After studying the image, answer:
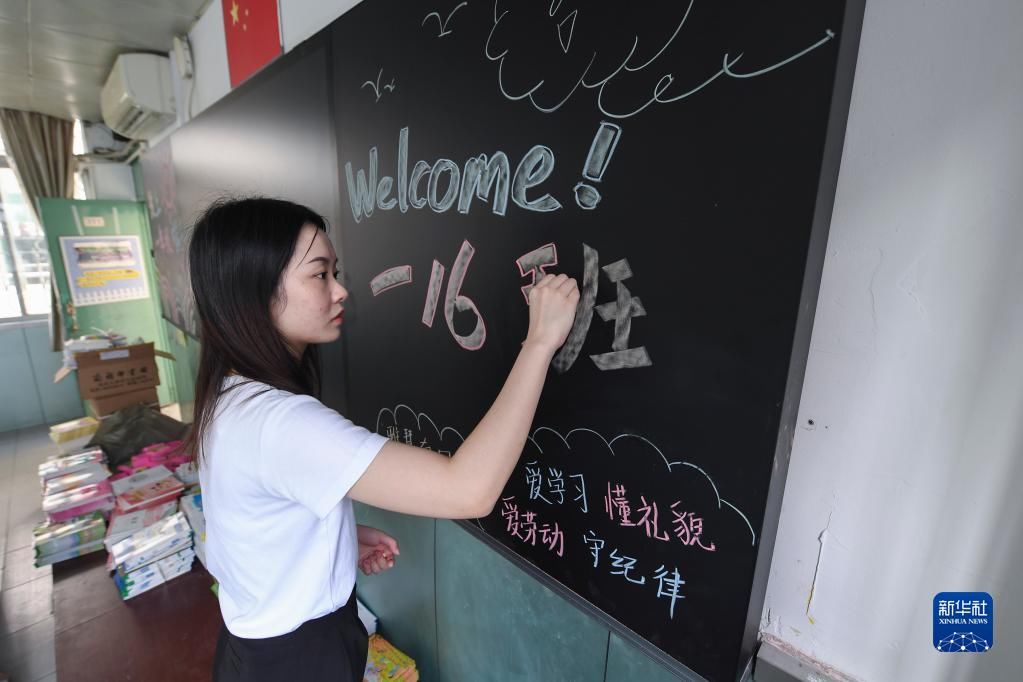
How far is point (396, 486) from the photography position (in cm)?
58

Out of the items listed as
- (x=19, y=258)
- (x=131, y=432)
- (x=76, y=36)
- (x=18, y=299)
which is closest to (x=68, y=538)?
(x=131, y=432)

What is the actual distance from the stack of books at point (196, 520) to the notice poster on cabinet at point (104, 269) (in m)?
2.63

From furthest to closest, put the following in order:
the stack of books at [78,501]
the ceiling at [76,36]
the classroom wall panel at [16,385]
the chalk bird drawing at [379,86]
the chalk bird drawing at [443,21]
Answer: the classroom wall panel at [16,385] → the stack of books at [78,501] → the ceiling at [76,36] → the chalk bird drawing at [379,86] → the chalk bird drawing at [443,21]

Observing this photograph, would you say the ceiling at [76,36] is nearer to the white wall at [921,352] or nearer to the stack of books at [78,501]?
the stack of books at [78,501]

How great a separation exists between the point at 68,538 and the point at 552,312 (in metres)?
2.79

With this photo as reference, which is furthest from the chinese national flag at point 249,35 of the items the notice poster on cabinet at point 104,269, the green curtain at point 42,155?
the green curtain at point 42,155

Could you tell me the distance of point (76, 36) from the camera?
2.36 meters

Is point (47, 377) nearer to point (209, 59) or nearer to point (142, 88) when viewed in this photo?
point (142, 88)

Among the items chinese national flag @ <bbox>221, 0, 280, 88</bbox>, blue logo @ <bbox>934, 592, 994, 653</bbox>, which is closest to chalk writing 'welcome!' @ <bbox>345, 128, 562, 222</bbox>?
blue logo @ <bbox>934, 592, 994, 653</bbox>

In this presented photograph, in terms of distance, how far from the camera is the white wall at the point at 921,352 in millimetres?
469

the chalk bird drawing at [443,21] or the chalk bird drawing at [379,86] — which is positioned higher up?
the chalk bird drawing at [443,21]

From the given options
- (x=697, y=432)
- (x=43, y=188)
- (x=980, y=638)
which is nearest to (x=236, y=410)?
(x=697, y=432)

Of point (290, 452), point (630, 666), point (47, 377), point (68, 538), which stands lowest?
point (68, 538)

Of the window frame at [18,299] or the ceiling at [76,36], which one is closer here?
the ceiling at [76,36]
